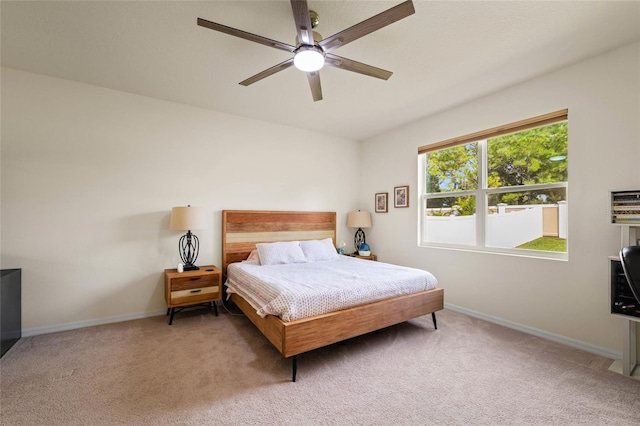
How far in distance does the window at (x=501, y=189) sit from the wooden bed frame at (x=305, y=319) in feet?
3.62

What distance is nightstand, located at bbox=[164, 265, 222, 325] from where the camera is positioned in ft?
9.94

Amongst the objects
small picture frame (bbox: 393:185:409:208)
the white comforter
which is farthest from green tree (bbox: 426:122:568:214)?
the white comforter

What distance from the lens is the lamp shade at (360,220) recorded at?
15.3 ft

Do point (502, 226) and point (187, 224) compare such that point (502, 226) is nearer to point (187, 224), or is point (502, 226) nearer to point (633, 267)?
point (633, 267)

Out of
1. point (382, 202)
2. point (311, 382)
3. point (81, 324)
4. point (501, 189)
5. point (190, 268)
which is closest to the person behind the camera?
point (311, 382)

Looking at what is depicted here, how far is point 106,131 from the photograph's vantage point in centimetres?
312

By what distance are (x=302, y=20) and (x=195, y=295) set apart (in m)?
2.91

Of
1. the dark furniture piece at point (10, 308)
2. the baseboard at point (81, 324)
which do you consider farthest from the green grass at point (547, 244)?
the dark furniture piece at point (10, 308)

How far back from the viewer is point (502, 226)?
3219 millimetres

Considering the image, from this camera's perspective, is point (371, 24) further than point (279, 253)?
No

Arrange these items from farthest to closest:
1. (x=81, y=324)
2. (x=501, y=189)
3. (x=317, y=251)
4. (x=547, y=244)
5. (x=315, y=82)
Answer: (x=317, y=251) < (x=501, y=189) < (x=81, y=324) < (x=547, y=244) < (x=315, y=82)

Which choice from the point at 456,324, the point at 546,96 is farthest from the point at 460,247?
the point at 546,96

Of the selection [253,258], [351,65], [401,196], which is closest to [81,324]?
[253,258]

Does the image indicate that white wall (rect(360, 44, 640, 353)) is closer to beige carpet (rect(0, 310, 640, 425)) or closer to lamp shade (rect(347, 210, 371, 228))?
beige carpet (rect(0, 310, 640, 425))
